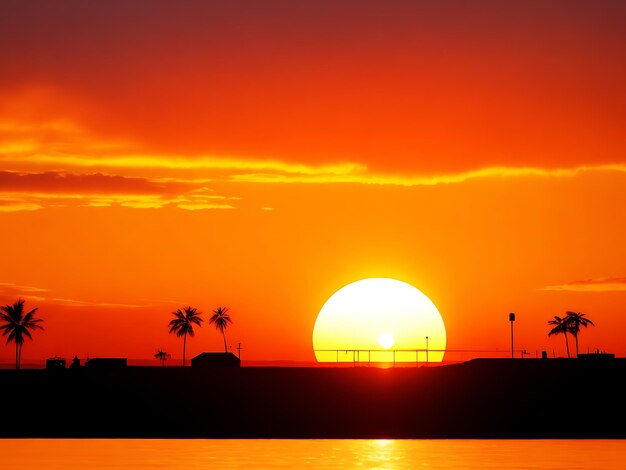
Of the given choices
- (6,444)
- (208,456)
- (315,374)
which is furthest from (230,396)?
(208,456)

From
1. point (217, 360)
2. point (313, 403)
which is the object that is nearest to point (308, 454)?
point (313, 403)

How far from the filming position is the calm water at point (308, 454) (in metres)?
91.2

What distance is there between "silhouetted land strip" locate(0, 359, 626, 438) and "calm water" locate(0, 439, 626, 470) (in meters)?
8.63

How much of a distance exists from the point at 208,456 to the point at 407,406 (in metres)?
40.8

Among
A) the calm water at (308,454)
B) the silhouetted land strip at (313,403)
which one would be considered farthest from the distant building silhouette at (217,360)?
the calm water at (308,454)

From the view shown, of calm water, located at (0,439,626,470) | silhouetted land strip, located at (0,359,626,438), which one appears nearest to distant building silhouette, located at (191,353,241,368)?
silhouetted land strip, located at (0,359,626,438)

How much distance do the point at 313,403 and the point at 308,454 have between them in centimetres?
3432

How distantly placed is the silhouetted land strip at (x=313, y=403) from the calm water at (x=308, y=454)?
28.3 ft

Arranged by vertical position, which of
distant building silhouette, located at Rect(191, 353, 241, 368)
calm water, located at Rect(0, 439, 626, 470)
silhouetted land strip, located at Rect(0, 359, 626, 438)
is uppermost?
distant building silhouette, located at Rect(191, 353, 241, 368)

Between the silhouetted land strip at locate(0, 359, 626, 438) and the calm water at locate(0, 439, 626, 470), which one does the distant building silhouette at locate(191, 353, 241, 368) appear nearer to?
the silhouetted land strip at locate(0, 359, 626, 438)

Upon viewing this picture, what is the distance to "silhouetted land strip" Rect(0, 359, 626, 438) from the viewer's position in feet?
438

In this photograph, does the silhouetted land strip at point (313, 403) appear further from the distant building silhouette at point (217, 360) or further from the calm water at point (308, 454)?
the distant building silhouette at point (217, 360)

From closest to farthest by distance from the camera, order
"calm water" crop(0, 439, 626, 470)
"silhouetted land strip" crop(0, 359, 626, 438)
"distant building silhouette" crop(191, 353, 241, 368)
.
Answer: "calm water" crop(0, 439, 626, 470) < "silhouetted land strip" crop(0, 359, 626, 438) < "distant building silhouette" crop(191, 353, 241, 368)

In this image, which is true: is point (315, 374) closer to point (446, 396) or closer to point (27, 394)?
point (446, 396)
